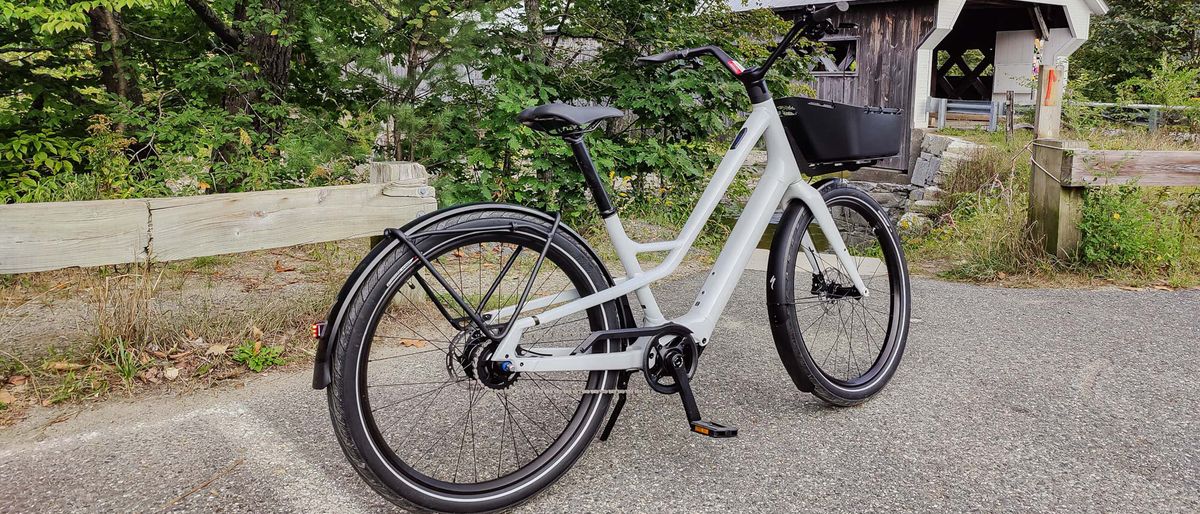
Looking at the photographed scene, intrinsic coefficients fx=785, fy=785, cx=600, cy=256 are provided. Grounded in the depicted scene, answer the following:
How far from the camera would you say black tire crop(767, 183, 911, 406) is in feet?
9.23

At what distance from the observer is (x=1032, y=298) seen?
5.00m

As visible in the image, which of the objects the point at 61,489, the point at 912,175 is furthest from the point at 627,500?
the point at 912,175

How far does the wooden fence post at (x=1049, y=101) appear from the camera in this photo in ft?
17.6

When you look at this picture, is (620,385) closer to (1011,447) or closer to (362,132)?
(1011,447)

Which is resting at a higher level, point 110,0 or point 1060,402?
point 110,0

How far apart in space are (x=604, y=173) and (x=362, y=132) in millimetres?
1962

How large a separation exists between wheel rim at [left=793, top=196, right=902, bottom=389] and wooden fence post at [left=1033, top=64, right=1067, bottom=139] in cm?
188

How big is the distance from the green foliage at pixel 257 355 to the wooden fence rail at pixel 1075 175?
4960 millimetres

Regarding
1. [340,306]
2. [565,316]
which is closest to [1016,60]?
[565,316]

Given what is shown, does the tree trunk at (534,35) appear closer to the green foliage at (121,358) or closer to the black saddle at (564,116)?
the green foliage at (121,358)

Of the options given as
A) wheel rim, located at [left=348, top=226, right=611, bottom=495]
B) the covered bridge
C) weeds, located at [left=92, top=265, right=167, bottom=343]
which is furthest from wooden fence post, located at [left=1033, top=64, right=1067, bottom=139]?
the covered bridge

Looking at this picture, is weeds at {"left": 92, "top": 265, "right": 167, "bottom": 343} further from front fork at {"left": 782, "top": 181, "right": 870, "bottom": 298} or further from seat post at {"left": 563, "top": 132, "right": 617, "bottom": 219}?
front fork at {"left": 782, "top": 181, "right": 870, "bottom": 298}

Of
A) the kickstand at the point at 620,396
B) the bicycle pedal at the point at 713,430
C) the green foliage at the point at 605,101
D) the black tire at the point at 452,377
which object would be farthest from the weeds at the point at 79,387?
the green foliage at the point at 605,101

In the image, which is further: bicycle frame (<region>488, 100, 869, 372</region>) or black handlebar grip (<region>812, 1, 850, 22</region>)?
black handlebar grip (<region>812, 1, 850, 22</region>)
